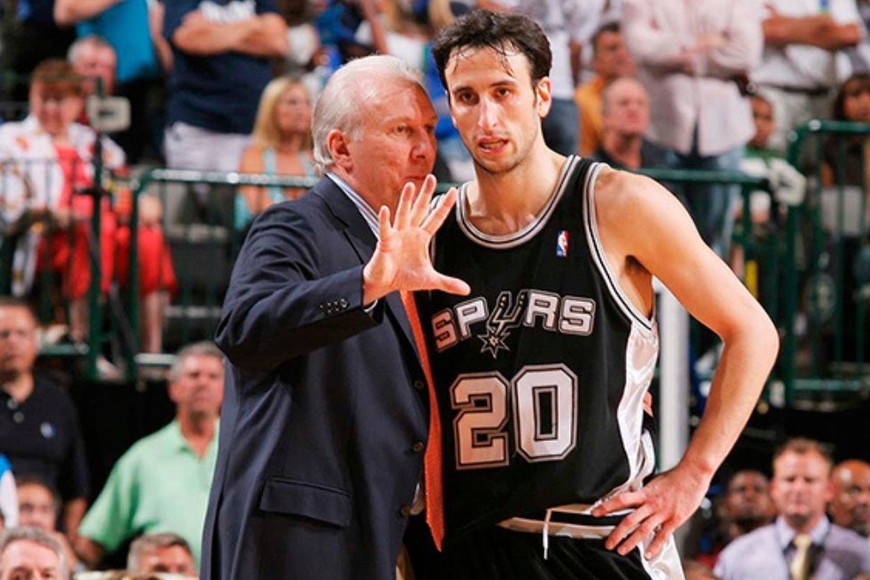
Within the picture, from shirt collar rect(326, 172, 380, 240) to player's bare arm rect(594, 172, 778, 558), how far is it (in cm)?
51

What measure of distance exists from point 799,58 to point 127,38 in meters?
3.96

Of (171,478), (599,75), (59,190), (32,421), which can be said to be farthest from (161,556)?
(599,75)

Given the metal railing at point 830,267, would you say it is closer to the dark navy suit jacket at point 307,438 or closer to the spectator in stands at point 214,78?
the spectator in stands at point 214,78

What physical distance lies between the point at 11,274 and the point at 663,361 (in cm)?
316

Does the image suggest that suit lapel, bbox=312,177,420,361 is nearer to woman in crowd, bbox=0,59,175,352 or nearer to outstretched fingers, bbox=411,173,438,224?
outstretched fingers, bbox=411,173,438,224

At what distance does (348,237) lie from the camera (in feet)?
12.7

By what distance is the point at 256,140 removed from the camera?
29.1 feet

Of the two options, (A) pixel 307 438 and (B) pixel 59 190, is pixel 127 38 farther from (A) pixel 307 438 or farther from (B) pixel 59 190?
(A) pixel 307 438

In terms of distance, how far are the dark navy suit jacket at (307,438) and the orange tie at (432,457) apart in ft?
0.27

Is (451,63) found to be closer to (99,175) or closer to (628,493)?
(628,493)

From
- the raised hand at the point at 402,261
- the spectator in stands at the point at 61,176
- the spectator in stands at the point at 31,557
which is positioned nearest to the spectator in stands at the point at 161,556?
the spectator in stands at the point at 31,557

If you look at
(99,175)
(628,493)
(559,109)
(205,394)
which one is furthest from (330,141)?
(559,109)

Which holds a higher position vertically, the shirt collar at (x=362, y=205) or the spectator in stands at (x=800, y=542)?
the shirt collar at (x=362, y=205)

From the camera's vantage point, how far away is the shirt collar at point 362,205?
3.93 meters
